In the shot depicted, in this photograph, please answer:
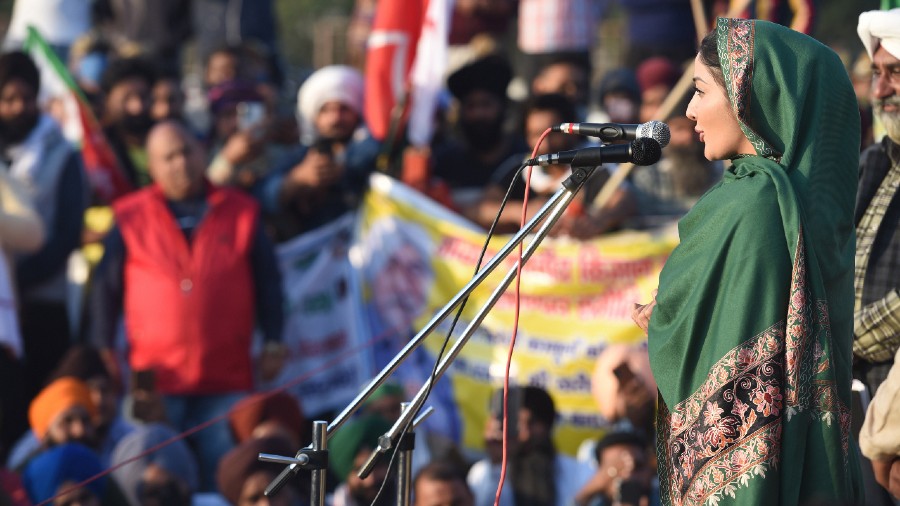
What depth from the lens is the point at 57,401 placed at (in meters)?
7.11

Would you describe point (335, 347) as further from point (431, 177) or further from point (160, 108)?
point (160, 108)

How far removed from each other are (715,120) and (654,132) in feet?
0.70

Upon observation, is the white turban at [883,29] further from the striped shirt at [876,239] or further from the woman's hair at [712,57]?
the woman's hair at [712,57]

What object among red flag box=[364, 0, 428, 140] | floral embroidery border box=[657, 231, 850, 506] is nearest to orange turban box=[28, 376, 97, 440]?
red flag box=[364, 0, 428, 140]

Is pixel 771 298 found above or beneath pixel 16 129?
beneath

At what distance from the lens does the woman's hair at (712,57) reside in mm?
3695

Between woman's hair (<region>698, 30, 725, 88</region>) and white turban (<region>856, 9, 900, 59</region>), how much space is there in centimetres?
116

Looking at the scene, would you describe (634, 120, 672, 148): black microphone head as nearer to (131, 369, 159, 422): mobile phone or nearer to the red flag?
(131, 369, 159, 422): mobile phone

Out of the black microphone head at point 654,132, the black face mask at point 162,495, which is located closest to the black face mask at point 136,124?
the black face mask at point 162,495

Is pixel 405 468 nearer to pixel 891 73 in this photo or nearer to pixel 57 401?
pixel 891 73

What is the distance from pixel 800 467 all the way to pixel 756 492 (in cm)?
13

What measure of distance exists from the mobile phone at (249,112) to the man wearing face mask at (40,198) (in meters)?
1.46

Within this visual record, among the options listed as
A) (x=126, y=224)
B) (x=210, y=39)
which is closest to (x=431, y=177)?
(x=126, y=224)

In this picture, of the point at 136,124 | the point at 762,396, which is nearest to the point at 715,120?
the point at 762,396
